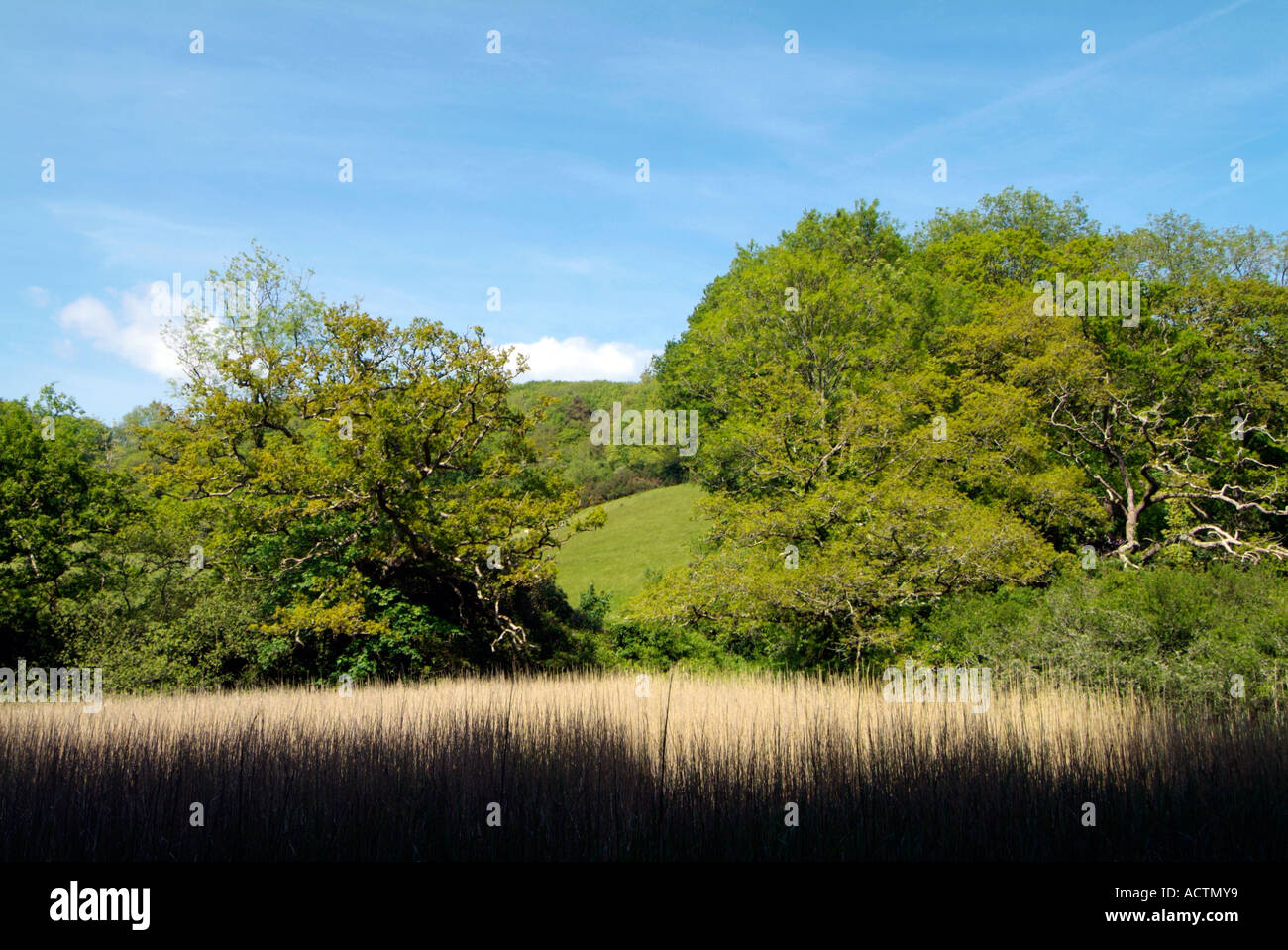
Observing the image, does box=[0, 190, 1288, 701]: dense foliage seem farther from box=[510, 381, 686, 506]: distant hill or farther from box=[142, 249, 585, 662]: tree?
box=[510, 381, 686, 506]: distant hill

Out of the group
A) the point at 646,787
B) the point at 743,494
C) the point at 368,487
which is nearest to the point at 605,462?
the point at 743,494

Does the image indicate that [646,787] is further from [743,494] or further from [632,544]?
[632,544]

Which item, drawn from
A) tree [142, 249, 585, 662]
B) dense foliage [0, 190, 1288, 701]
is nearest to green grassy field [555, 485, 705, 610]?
dense foliage [0, 190, 1288, 701]

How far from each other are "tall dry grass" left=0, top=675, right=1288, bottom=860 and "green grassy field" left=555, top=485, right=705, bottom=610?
2925 centimetres

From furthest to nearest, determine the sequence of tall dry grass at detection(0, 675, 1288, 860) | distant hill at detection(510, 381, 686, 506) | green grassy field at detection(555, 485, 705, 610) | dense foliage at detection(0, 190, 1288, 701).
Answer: distant hill at detection(510, 381, 686, 506)
green grassy field at detection(555, 485, 705, 610)
dense foliage at detection(0, 190, 1288, 701)
tall dry grass at detection(0, 675, 1288, 860)

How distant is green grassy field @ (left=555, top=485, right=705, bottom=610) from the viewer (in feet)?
140

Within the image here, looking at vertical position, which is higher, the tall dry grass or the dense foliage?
the dense foliage

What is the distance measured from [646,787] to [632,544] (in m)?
40.8

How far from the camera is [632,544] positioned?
48125mm

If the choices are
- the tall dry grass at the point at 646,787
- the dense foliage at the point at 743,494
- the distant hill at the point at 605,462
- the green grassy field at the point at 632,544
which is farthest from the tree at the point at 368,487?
the distant hill at the point at 605,462

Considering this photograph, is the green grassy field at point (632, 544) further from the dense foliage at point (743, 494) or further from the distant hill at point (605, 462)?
the dense foliage at point (743, 494)

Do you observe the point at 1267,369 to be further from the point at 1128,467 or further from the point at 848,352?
the point at 848,352
